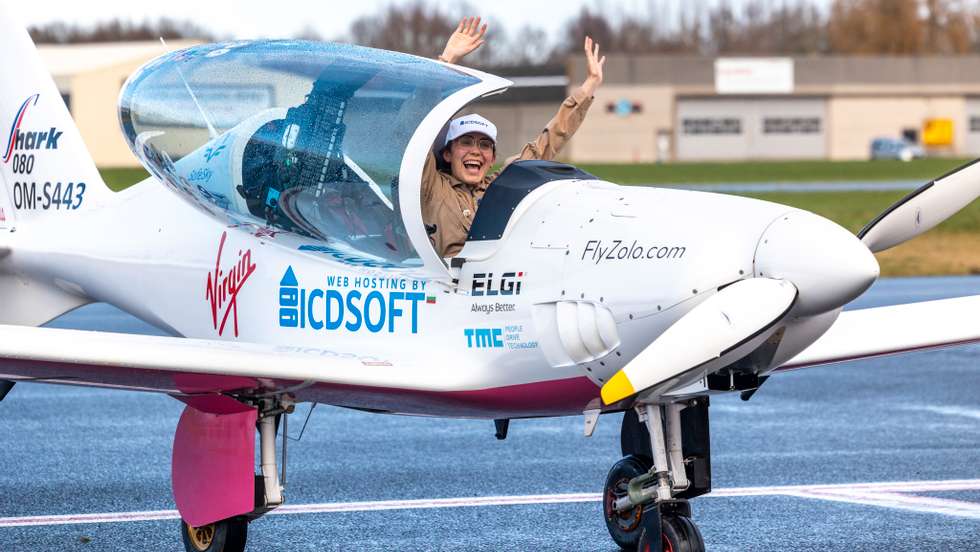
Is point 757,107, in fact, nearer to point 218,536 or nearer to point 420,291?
point 218,536

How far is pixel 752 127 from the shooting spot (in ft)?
322

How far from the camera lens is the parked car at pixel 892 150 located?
87.9 m

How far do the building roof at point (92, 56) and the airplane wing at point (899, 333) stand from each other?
77.6 m

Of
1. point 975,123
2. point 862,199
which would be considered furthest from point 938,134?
point 862,199

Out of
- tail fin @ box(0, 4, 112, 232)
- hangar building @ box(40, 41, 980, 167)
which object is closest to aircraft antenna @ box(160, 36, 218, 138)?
tail fin @ box(0, 4, 112, 232)

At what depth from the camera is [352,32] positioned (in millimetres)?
124562

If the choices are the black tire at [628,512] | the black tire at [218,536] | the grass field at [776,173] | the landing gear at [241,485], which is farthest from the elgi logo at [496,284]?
the grass field at [776,173]

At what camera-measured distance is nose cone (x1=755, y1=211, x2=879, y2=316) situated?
16.6 ft

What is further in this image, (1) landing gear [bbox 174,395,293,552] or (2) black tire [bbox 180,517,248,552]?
(2) black tire [bbox 180,517,248,552]

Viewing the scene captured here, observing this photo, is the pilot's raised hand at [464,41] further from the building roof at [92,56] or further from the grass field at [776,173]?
the building roof at [92,56]

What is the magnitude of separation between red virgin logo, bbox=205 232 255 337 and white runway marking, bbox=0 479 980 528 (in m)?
1.09

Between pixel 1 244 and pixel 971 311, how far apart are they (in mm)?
5011

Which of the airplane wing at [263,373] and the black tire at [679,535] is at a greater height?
the airplane wing at [263,373]

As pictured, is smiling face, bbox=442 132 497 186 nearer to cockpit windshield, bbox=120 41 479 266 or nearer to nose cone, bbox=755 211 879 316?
cockpit windshield, bbox=120 41 479 266
